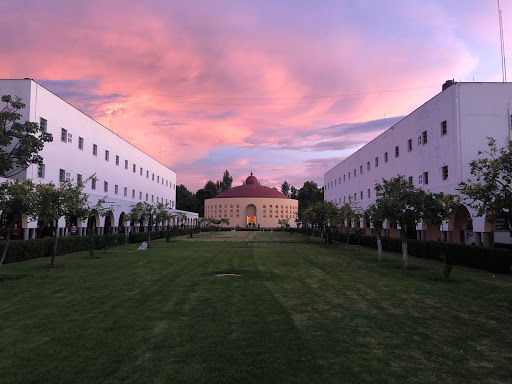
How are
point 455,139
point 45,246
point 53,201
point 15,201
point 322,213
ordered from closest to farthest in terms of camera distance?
point 15,201, point 53,201, point 45,246, point 455,139, point 322,213

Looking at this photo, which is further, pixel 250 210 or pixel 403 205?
pixel 250 210

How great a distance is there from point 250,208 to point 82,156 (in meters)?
88.2

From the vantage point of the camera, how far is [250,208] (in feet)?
393

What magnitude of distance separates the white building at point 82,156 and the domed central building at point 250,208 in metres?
61.7

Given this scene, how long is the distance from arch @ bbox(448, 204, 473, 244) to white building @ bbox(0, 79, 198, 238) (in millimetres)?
30725

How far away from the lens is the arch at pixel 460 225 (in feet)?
85.3

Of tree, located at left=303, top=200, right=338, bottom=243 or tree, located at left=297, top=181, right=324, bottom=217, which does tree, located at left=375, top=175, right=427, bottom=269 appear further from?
tree, located at left=297, top=181, right=324, bottom=217

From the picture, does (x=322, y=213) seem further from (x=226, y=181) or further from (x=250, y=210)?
(x=226, y=181)

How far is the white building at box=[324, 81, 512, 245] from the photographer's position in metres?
24.4

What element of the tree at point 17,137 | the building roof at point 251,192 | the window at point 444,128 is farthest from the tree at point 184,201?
the window at point 444,128

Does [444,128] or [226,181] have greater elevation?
[226,181]

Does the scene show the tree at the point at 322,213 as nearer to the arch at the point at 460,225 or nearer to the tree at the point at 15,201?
the arch at the point at 460,225

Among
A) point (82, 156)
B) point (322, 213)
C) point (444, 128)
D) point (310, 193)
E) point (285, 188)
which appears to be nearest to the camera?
point (444, 128)

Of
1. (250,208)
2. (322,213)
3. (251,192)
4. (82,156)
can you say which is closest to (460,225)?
(322,213)
